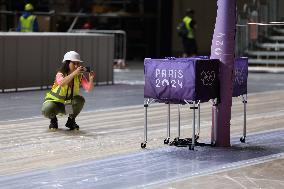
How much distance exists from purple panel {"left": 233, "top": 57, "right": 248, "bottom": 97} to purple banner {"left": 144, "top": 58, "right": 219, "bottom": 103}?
593 millimetres

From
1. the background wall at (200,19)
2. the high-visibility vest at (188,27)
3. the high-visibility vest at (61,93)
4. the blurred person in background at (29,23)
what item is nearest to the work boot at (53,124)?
the high-visibility vest at (61,93)

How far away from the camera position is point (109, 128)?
12836mm

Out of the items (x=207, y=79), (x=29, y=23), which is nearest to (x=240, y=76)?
(x=207, y=79)

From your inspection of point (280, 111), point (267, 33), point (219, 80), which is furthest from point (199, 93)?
point (267, 33)

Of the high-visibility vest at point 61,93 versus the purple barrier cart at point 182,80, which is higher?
the purple barrier cart at point 182,80

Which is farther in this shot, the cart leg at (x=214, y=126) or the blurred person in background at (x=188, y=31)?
the blurred person in background at (x=188, y=31)

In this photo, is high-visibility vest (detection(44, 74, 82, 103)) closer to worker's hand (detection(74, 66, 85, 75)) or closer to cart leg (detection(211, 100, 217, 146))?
worker's hand (detection(74, 66, 85, 75))

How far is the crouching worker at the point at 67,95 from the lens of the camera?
12414mm

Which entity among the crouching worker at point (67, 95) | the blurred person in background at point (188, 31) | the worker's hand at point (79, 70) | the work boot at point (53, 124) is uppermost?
the blurred person in background at point (188, 31)

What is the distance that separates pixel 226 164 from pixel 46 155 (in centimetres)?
224

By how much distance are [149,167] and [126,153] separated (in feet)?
3.18

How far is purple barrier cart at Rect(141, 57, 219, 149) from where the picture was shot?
405 inches

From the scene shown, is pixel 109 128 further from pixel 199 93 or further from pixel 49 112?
pixel 199 93

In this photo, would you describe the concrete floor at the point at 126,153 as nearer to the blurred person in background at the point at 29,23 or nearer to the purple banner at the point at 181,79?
the purple banner at the point at 181,79
